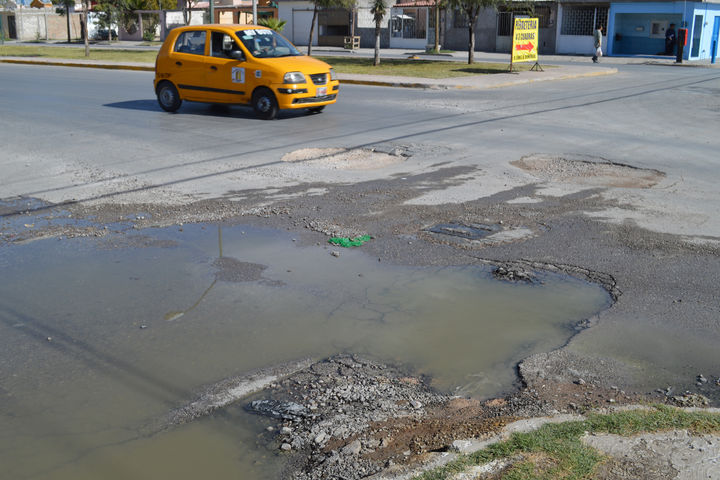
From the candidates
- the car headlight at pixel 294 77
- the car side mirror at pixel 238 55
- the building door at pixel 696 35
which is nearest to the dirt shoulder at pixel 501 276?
the car headlight at pixel 294 77

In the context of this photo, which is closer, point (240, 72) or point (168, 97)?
point (240, 72)

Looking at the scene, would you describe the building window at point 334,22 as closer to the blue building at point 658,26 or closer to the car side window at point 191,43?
the blue building at point 658,26

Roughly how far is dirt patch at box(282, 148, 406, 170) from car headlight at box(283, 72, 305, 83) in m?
3.49

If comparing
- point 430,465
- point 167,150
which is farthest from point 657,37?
point 430,465

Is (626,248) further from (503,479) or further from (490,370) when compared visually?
(503,479)

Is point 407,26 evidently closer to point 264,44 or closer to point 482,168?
point 264,44

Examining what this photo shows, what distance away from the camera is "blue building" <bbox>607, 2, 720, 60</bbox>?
42000 millimetres

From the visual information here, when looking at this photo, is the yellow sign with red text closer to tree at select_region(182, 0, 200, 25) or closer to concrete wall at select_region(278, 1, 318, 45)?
concrete wall at select_region(278, 1, 318, 45)

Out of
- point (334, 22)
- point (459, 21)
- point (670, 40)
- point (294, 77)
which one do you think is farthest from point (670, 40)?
point (294, 77)

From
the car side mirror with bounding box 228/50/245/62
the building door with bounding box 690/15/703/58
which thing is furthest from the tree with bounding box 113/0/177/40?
the car side mirror with bounding box 228/50/245/62

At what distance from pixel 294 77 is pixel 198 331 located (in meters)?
10.9

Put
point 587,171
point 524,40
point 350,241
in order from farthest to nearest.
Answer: point 524,40, point 587,171, point 350,241

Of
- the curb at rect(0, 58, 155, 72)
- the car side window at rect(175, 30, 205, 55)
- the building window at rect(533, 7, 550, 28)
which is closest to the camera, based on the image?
the car side window at rect(175, 30, 205, 55)

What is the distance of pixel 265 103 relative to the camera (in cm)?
1619
